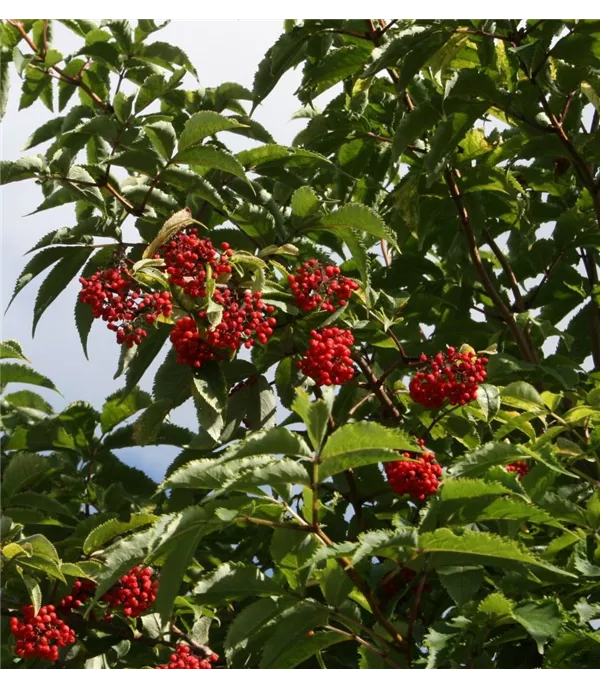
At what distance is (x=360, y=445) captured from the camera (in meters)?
2.06

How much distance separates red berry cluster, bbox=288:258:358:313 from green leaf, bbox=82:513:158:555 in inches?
35.6

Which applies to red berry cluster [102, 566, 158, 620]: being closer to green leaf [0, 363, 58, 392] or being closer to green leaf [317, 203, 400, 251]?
green leaf [0, 363, 58, 392]

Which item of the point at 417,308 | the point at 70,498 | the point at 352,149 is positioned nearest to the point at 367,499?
the point at 417,308

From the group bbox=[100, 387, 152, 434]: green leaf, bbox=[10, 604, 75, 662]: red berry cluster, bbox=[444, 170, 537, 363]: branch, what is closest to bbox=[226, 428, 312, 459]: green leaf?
bbox=[10, 604, 75, 662]: red berry cluster

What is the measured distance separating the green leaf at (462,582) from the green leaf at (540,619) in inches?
6.9

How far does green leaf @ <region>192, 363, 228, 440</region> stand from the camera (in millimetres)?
3072

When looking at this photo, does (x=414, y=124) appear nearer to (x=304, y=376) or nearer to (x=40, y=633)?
(x=304, y=376)

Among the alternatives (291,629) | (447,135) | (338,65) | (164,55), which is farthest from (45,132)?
(291,629)

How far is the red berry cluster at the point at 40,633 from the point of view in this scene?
10.3ft

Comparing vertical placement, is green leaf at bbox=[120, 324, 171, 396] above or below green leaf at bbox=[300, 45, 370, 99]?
below


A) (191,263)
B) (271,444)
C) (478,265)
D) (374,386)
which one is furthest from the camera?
(478,265)

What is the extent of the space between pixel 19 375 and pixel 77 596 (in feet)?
3.47

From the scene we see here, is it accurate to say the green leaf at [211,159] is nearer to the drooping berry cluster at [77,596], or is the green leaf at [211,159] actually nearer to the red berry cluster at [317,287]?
the red berry cluster at [317,287]
